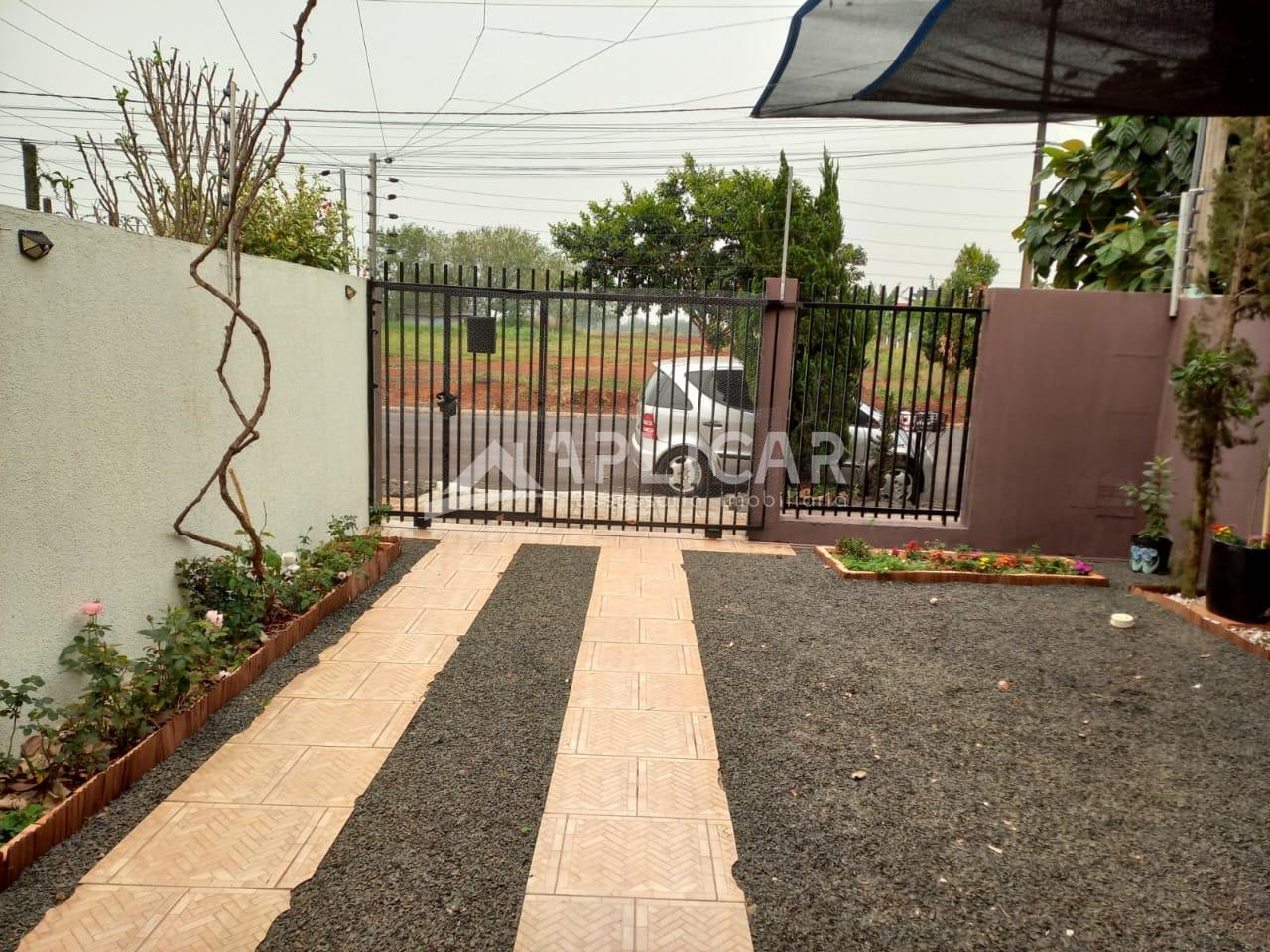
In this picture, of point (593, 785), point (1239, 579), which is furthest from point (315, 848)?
point (1239, 579)

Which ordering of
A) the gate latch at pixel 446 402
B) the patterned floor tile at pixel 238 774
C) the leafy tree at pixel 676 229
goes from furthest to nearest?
the leafy tree at pixel 676 229
the gate latch at pixel 446 402
the patterned floor tile at pixel 238 774

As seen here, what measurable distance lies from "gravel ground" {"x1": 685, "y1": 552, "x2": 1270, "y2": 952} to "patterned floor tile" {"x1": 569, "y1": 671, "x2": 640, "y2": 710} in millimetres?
420

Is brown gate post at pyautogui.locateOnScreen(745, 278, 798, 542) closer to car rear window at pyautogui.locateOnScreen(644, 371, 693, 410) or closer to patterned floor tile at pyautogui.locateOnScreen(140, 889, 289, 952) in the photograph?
car rear window at pyautogui.locateOnScreen(644, 371, 693, 410)

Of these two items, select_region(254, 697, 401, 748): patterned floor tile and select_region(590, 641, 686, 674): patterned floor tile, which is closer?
select_region(254, 697, 401, 748): patterned floor tile

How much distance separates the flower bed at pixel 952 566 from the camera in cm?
605

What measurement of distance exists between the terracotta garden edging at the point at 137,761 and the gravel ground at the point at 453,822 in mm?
846

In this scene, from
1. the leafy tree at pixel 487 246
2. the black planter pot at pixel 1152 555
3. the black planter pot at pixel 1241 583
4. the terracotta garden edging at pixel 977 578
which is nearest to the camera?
the black planter pot at pixel 1241 583

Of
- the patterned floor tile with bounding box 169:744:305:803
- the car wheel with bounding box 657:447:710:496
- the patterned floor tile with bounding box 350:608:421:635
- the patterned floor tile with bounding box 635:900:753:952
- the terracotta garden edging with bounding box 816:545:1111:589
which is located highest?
the car wheel with bounding box 657:447:710:496

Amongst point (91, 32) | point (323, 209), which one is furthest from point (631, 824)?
point (91, 32)

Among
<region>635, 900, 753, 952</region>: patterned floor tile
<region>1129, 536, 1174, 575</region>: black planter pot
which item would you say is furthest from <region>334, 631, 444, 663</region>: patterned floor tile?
<region>1129, 536, 1174, 575</region>: black planter pot

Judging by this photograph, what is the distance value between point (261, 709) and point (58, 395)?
1.57 meters

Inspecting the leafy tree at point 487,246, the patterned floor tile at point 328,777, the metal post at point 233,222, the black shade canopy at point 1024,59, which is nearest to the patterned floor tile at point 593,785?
the patterned floor tile at point 328,777

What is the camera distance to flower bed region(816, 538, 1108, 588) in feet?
19.9

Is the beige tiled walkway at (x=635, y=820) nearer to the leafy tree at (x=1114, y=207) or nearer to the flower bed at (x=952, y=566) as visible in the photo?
the flower bed at (x=952, y=566)
